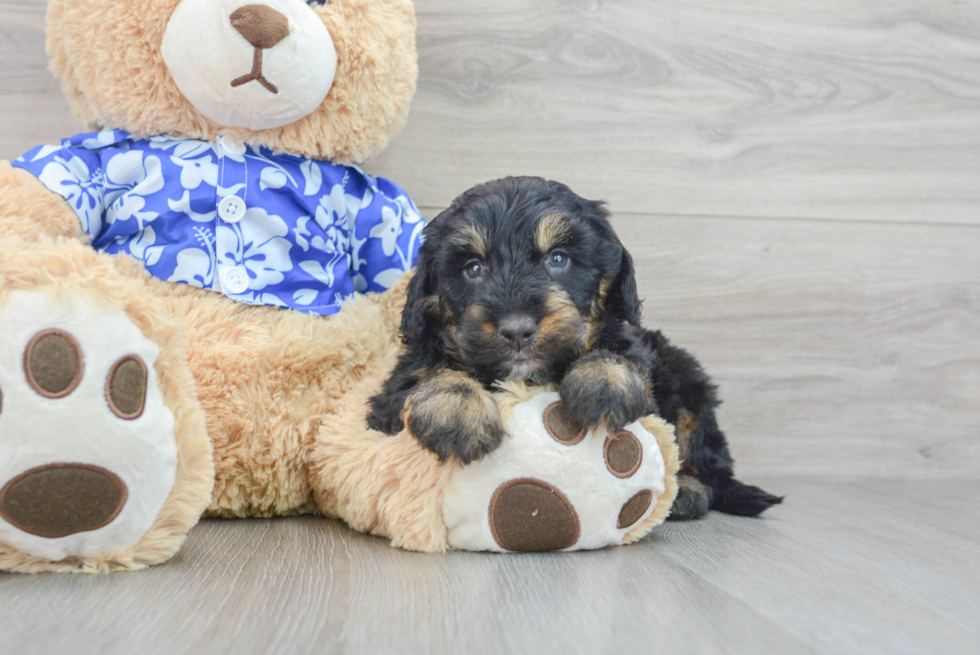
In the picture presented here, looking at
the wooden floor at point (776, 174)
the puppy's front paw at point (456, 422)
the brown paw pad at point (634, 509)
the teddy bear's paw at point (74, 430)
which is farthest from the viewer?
the wooden floor at point (776, 174)

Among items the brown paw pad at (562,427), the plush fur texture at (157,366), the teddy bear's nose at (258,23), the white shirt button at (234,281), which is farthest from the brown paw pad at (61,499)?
the teddy bear's nose at (258,23)

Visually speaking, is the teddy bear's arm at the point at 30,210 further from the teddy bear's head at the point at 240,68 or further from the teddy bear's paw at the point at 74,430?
the teddy bear's paw at the point at 74,430

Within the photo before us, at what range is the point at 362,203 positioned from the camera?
7.27ft

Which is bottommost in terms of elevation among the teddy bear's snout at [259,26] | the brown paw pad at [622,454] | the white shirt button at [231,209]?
the brown paw pad at [622,454]

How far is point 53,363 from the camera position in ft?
4.21

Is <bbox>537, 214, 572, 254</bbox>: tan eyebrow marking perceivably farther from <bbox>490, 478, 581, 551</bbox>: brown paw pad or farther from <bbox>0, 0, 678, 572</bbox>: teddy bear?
<bbox>490, 478, 581, 551</bbox>: brown paw pad

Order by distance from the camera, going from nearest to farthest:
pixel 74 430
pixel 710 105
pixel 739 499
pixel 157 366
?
pixel 74 430
pixel 157 366
pixel 739 499
pixel 710 105

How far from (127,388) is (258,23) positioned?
94cm

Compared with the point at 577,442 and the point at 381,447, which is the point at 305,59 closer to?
the point at 381,447

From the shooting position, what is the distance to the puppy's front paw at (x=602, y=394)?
1580 millimetres

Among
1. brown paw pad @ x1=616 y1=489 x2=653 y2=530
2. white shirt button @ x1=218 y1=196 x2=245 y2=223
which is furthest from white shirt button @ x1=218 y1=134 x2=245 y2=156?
brown paw pad @ x1=616 y1=489 x2=653 y2=530

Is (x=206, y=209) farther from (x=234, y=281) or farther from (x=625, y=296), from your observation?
(x=625, y=296)

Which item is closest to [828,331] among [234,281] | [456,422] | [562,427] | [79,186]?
[562,427]

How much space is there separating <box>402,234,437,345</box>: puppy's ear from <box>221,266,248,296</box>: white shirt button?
0.43 meters
